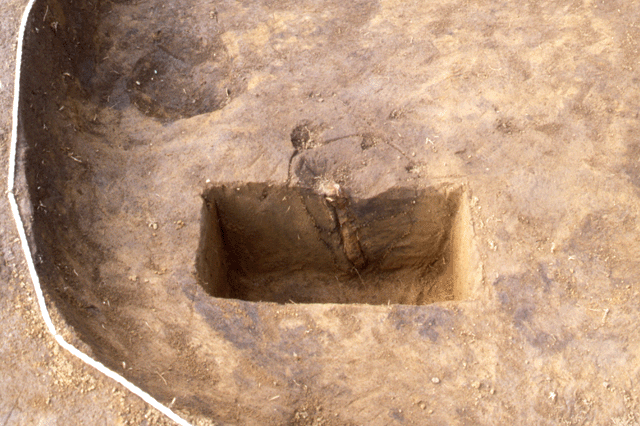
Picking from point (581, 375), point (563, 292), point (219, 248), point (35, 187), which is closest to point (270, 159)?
point (219, 248)

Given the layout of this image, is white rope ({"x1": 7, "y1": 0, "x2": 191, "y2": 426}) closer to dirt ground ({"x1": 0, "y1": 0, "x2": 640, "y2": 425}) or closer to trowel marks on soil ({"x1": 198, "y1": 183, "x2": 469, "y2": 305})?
dirt ground ({"x1": 0, "y1": 0, "x2": 640, "y2": 425})

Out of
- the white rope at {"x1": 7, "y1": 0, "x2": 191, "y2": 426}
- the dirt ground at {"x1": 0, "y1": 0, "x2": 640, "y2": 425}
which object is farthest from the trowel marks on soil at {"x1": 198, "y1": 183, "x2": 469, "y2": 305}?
the white rope at {"x1": 7, "y1": 0, "x2": 191, "y2": 426}

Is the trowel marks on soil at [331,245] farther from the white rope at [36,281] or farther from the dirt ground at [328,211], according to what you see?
the white rope at [36,281]

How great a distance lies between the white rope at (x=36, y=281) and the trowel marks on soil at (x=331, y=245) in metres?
0.91

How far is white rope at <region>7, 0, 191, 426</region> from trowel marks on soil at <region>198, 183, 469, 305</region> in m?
0.91

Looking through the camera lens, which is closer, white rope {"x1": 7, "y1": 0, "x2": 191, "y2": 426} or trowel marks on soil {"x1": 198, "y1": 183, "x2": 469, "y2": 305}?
white rope {"x1": 7, "y1": 0, "x2": 191, "y2": 426}

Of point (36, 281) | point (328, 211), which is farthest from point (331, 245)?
point (36, 281)

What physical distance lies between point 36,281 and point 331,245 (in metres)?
2.15

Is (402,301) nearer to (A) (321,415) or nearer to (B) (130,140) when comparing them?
(A) (321,415)

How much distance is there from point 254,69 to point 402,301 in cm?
233

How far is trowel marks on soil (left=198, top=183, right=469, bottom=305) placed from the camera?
3713 mm

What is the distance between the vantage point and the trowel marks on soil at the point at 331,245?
146 inches

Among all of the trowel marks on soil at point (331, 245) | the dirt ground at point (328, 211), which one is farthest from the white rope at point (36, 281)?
the trowel marks on soil at point (331, 245)

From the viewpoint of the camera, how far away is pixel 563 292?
124 inches
